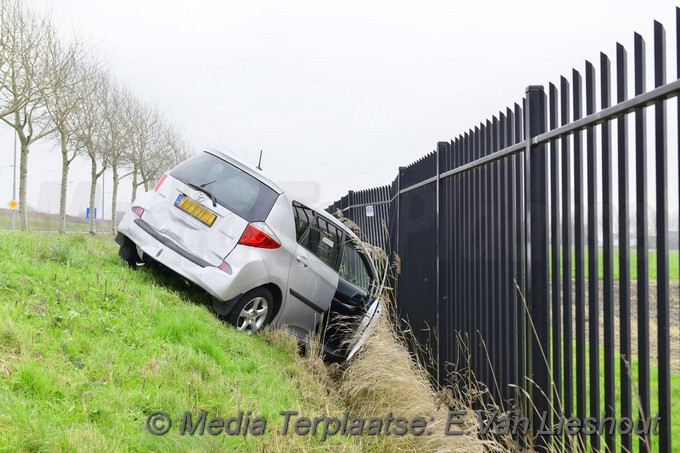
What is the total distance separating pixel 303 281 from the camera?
19.9 ft

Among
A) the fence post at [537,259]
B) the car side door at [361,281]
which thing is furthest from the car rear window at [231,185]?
the fence post at [537,259]

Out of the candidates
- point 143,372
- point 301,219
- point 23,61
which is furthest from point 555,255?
point 23,61

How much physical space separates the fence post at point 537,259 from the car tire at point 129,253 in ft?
16.0

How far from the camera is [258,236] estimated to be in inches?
219

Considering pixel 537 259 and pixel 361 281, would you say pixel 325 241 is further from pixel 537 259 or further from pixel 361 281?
pixel 537 259

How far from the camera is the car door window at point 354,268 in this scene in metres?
6.95

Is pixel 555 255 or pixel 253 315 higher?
pixel 555 255

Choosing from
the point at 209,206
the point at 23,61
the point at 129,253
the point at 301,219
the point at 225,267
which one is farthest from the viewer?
the point at 23,61

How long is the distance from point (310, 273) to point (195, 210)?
4.69 feet

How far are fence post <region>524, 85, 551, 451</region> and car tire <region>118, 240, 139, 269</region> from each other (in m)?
4.88

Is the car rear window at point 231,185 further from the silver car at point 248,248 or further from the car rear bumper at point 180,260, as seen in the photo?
the car rear bumper at point 180,260

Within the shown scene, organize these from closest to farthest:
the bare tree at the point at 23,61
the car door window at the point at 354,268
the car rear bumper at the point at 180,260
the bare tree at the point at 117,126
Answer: the car rear bumper at the point at 180,260
the car door window at the point at 354,268
the bare tree at the point at 23,61
the bare tree at the point at 117,126

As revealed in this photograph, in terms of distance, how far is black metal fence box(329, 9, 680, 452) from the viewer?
2.42 meters

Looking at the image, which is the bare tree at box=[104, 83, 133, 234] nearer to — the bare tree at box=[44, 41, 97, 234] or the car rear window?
the bare tree at box=[44, 41, 97, 234]
